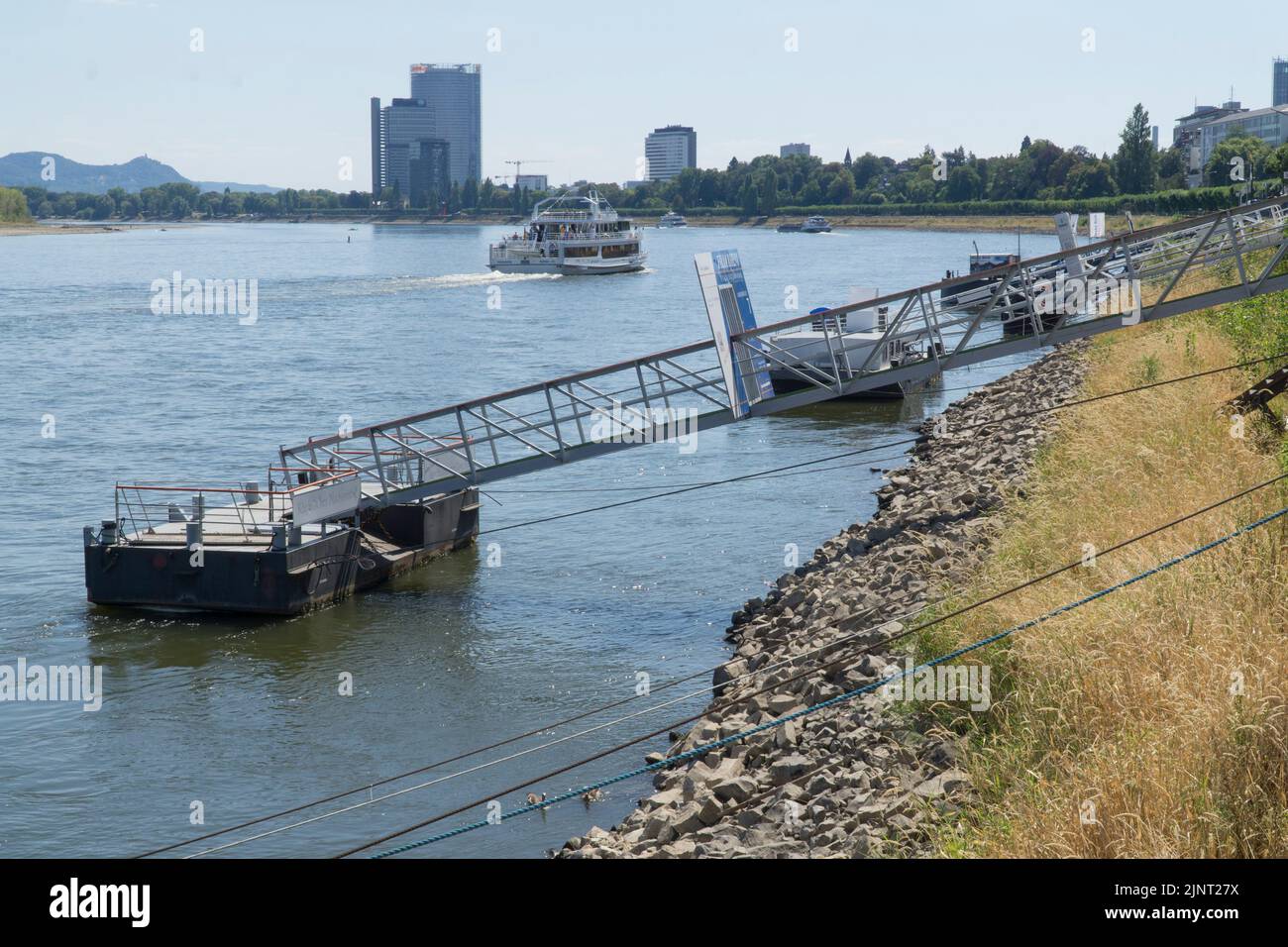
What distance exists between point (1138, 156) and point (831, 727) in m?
142

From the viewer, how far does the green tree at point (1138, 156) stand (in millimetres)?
140125

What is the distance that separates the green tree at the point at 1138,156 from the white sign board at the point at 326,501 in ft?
437

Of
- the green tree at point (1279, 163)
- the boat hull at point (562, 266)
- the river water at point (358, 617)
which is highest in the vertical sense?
the green tree at point (1279, 163)

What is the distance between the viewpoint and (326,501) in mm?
20953

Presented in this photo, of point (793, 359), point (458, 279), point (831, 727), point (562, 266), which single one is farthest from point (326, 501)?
point (562, 266)

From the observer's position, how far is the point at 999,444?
26.7m

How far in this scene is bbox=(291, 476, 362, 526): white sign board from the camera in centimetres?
2052

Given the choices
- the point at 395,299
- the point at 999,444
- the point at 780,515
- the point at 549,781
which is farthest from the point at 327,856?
the point at 395,299

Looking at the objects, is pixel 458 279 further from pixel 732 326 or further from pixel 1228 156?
pixel 732 326

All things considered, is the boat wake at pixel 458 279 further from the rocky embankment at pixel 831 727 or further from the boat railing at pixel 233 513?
the rocky embankment at pixel 831 727

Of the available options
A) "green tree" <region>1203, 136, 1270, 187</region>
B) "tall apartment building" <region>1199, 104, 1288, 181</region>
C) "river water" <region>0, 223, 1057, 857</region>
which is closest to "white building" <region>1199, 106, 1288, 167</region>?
"tall apartment building" <region>1199, 104, 1288, 181</region>

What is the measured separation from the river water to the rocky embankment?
107 centimetres

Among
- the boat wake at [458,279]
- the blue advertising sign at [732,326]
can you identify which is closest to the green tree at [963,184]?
the boat wake at [458,279]
